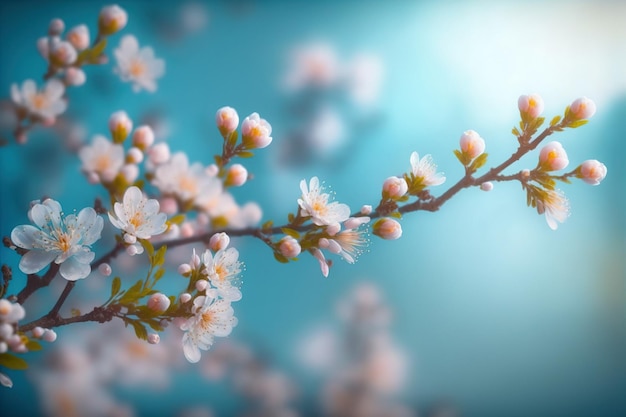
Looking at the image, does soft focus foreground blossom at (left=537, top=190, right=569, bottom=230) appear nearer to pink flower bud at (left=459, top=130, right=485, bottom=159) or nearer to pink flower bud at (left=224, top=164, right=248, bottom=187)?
pink flower bud at (left=459, top=130, right=485, bottom=159)

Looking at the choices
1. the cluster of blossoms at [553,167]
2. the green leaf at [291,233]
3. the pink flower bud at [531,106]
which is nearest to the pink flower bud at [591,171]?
the cluster of blossoms at [553,167]

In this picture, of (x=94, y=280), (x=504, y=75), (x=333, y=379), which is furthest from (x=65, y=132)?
(x=504, y=75)

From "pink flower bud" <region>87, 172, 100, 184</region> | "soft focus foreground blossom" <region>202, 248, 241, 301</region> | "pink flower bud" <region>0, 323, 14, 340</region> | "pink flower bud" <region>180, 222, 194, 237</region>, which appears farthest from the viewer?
"pink flower bud" <region>180, 222, 194, 237</region>

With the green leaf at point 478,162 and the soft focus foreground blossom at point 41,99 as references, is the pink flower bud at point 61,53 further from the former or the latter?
the green leaf at point 478,162

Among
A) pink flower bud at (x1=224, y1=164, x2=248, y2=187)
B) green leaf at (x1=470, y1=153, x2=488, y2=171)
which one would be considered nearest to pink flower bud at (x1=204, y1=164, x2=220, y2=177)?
pink flower bud at (x1=224, y1=164, x2=248, y2=187)

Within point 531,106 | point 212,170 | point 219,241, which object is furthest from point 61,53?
point 531,106
